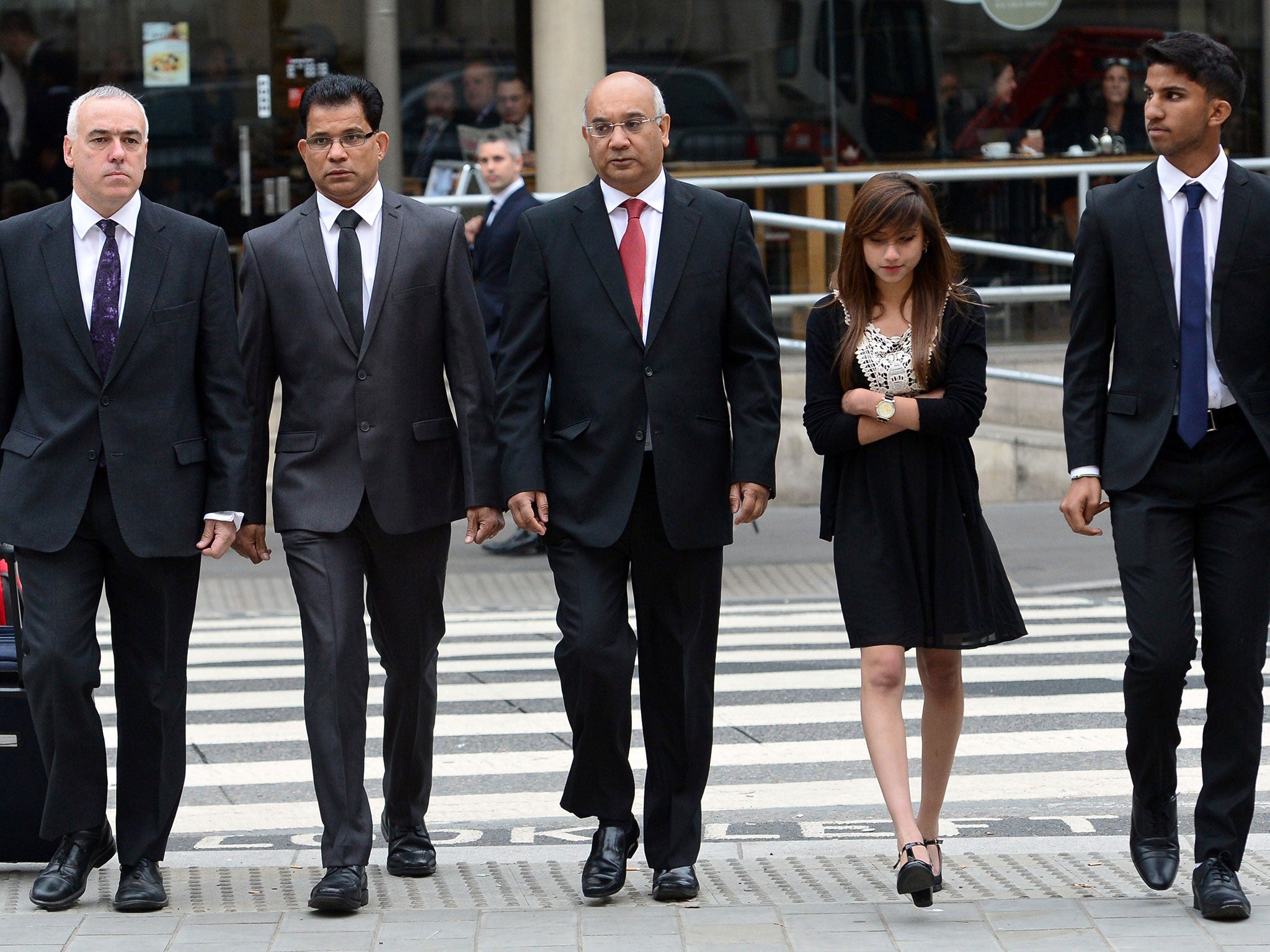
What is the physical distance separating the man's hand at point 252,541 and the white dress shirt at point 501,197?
581 centimetres

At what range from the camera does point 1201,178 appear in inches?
200

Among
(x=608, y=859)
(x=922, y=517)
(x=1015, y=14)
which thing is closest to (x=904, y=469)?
(x=922, y=517)

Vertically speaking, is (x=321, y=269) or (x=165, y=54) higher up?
(x=165, y=54)

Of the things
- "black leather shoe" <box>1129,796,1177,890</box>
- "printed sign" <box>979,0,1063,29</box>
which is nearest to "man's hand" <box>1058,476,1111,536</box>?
"black leather shoe" <box>1129,796,1177,890</box>

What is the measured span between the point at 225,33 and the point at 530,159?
2.72 meters

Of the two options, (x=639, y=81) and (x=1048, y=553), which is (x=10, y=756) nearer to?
(x=639, y=81)

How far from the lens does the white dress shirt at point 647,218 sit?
17.6ft

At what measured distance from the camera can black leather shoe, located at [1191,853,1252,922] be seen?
15.7 feet

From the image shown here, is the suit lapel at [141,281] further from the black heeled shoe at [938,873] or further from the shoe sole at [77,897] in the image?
the black heeled shoe at [938,873]

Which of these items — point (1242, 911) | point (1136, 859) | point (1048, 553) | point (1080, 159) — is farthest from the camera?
point (1080, 159)

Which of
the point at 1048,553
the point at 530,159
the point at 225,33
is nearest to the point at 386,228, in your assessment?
the point at 1048,553

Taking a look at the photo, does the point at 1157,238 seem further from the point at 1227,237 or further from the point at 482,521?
the point at 482,521

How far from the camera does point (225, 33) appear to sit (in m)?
16.5

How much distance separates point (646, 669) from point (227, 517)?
1122 mm
